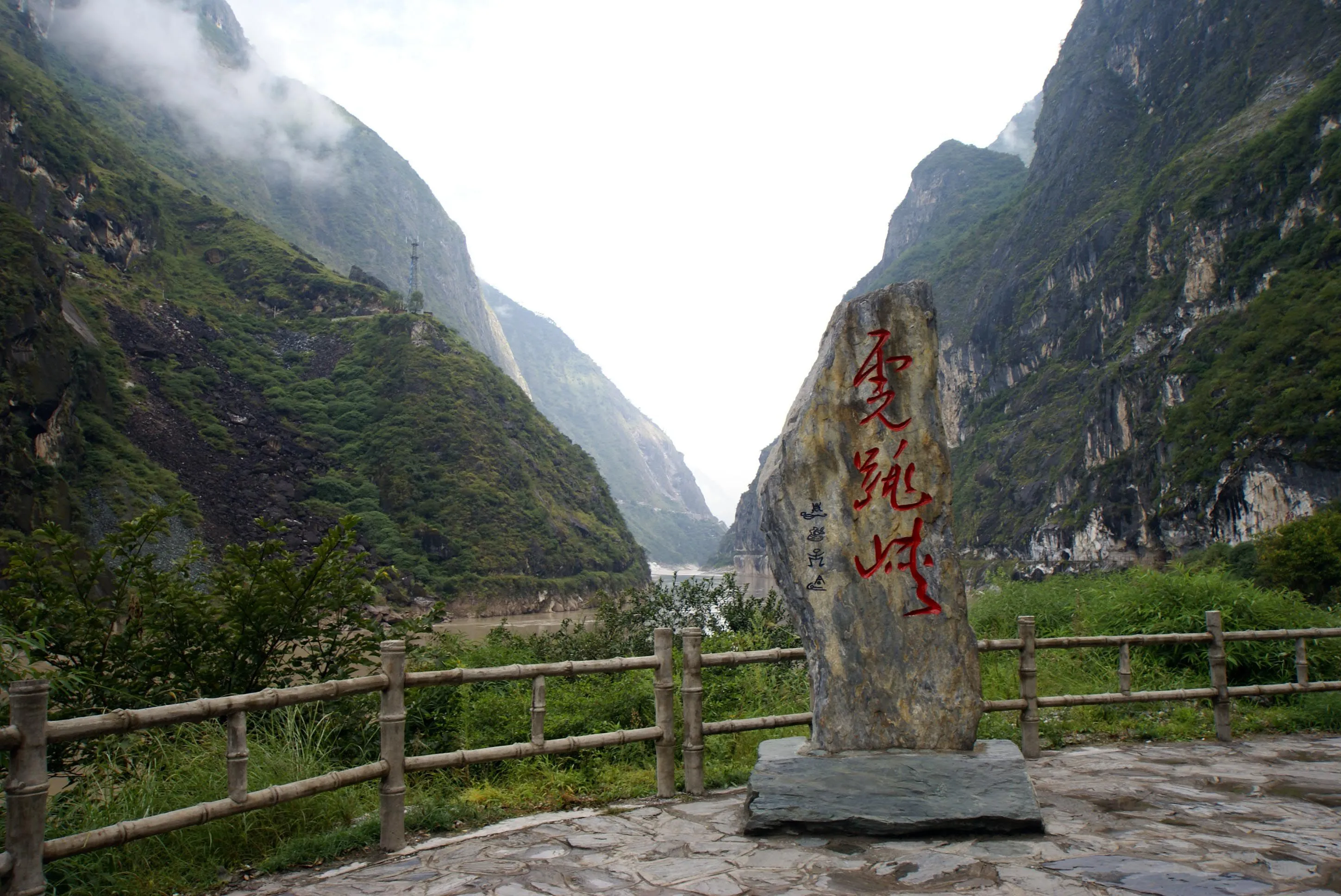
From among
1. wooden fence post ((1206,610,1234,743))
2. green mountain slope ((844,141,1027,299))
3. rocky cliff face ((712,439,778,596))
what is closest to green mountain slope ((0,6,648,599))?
wooden fence post ((1206,610,1234,743))

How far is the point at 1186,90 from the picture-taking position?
72.6 metres

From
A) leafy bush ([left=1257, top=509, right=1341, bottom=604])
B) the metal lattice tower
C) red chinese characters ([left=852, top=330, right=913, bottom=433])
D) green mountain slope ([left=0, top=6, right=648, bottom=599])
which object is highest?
the metal lattice tower

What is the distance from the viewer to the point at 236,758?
3473 millimetres

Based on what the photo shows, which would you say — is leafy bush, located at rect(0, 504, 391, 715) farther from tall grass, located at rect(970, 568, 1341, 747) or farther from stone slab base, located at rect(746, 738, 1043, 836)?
tall grass, located at rect(970, 568, 1341, 747)

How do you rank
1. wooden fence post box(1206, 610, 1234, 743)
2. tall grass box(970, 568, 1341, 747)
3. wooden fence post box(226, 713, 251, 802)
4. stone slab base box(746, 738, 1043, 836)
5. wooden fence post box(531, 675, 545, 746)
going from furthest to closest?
tall grass box(970, 568, 1341, 747), wooden fence post box(1206, 610, 1234, 743), wooden fence post box(531, 675, 545, 746), stone slab base box(746, 738, 1043, 836), wooden fence post box(226, 713, 251, 802)

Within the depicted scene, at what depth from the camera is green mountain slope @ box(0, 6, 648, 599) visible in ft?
107

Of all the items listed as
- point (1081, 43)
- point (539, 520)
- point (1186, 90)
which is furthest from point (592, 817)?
point (1081, 43)

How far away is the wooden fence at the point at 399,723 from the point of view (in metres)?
2.94

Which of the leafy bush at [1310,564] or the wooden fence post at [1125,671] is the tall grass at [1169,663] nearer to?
the wooden fence post at [1125,671]

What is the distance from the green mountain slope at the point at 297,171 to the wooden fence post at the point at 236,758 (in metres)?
86.2

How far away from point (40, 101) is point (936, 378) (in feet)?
212

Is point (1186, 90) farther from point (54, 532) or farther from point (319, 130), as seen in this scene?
point (319, 130)

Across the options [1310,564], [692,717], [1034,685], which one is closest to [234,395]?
[1310,564]

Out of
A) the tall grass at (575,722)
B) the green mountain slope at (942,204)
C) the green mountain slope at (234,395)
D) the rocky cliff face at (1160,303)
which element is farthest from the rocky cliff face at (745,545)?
the tall grass at (575,722)
